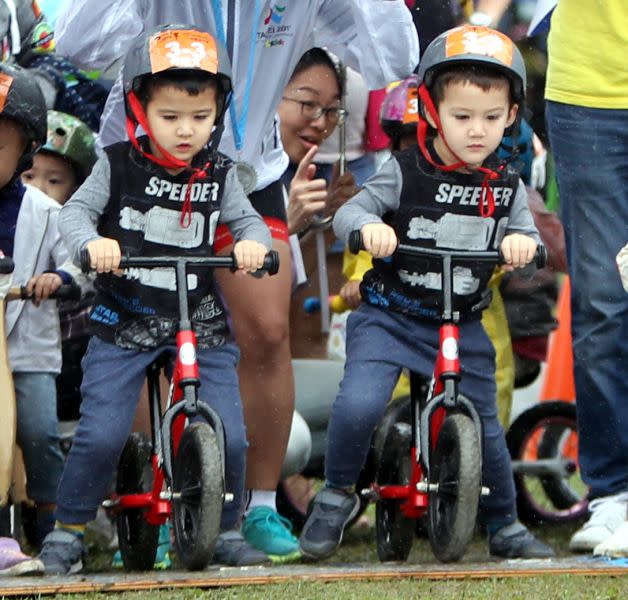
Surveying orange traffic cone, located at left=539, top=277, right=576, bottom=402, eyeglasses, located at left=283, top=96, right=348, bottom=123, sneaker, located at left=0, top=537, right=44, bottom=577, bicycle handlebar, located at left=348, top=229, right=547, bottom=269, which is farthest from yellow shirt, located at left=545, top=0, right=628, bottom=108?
orange traffic cone, located at left=539, top=277, right=576, bottom=402

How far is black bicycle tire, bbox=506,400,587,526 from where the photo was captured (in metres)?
8.47

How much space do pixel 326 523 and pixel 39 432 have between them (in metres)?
1.27

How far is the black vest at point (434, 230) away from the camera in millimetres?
6734

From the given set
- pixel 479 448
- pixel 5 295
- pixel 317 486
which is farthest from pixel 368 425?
pixel 317 486

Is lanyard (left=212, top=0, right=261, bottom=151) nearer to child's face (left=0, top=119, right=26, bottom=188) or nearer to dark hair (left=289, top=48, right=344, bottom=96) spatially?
child's face (left=0, top=119, right=26, bottom=188)

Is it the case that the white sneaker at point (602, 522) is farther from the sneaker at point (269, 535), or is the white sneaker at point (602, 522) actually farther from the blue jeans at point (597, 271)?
the sneaker at point (269, 535)

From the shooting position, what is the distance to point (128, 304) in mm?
6523

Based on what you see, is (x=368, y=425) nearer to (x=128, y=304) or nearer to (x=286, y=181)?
(x=128, y=304)

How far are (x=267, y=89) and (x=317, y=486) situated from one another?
2.76 metres

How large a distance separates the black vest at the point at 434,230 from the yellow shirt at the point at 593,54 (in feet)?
2.06

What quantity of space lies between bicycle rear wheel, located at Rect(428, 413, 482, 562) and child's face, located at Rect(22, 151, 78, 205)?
8.34 ft

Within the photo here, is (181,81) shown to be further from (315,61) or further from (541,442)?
(541,442)

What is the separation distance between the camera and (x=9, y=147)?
703cm

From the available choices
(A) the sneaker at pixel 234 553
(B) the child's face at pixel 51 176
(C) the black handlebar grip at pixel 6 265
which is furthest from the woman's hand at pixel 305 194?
(A) the sneaker at pixel 234 553
